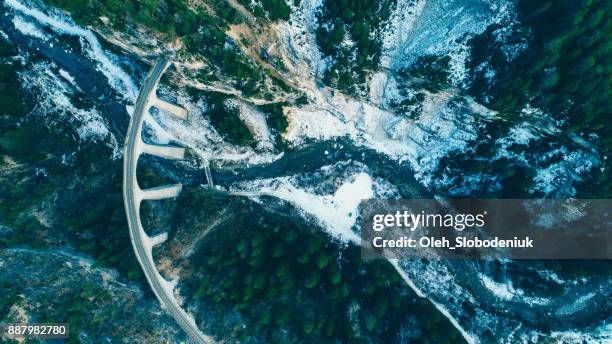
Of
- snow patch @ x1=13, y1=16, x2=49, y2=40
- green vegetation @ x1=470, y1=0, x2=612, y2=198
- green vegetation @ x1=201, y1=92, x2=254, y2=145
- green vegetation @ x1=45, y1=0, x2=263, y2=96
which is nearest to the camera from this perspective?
green vegetation @ x1=470, y1=0, x2=612, y2=198

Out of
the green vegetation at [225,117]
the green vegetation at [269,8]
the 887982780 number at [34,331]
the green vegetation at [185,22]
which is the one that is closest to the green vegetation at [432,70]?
the green vegetation at [269,8]

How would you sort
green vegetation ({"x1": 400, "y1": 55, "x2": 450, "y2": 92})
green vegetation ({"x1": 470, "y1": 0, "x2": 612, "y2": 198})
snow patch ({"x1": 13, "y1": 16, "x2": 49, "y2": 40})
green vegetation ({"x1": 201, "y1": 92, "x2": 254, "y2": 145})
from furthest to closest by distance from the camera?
green vegetation ({"x1": 201, "y1": 92, "x2": 254, "y2": 145}) → snow patch ({"x1": 13, "y1": 16, "x2": 49, "y2": 40}) → green vegetation ({"x1": 400, "y1": 55, "x2": 450, "y2": 92}) → green vegetation ({"x1": 470, "y1": 0, "x2": 612, "y2": 198})

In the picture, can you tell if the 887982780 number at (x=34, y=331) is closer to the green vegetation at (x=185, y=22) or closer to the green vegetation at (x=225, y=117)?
the green vegetation at (x=225, y=117)

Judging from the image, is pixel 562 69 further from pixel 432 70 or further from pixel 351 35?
pixel 351 35

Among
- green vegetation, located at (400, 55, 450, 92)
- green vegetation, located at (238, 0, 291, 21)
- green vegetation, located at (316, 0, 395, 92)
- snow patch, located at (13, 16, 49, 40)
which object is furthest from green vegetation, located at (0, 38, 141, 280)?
green vegetation, located at (400, 55, 450, 92)

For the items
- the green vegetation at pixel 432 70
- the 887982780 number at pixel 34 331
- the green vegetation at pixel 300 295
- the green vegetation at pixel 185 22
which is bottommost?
the 887982780 number at pixel 34 331

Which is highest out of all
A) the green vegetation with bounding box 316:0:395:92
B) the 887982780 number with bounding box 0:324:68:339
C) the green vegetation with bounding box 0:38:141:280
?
A: the green vegetation with bounding box 316:0:395:92

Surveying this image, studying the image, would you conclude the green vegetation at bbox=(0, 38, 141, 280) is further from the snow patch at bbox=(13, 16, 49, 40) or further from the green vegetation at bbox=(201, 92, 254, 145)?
the green vegetation at bbox=(201, 92, 254, 145)
